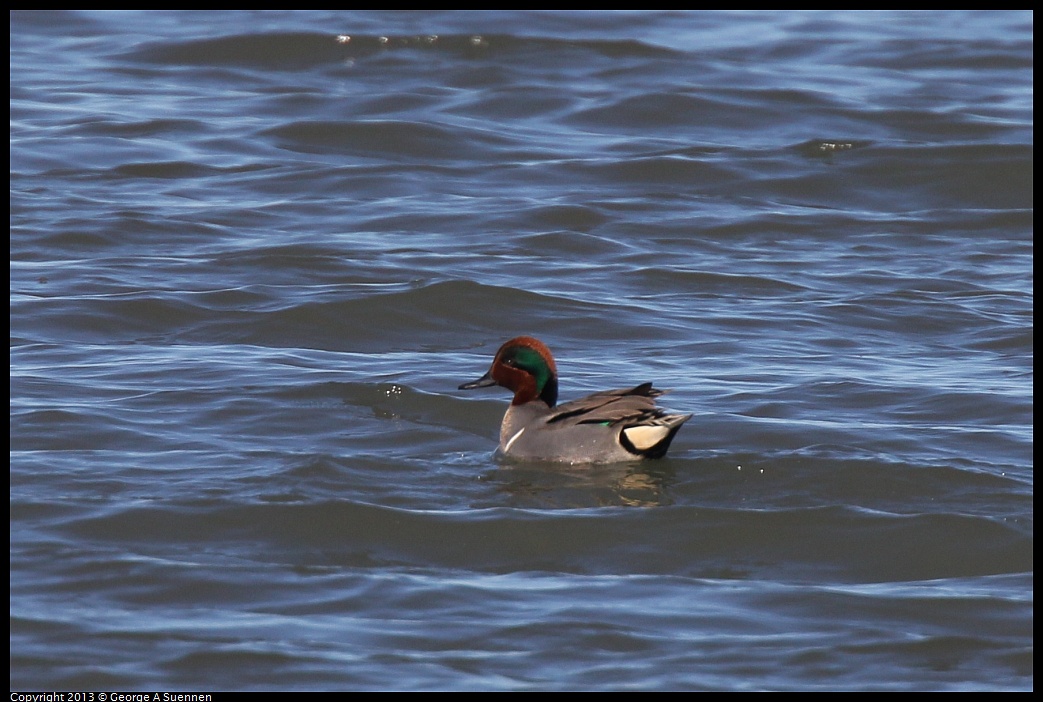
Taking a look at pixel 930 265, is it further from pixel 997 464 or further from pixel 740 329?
pixel 997 464

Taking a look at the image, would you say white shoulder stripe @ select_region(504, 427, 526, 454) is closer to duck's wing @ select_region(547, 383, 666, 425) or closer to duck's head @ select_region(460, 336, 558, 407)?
duck's wing @ select_region(547, 383, 666, 425)

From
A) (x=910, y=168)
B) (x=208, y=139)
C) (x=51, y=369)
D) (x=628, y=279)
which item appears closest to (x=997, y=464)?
(x=628, y=279)

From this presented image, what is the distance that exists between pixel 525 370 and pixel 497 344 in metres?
2.07

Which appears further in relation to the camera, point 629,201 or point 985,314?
point 629,201

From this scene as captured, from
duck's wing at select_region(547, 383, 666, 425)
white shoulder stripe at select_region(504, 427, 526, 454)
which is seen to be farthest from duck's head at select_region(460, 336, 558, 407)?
duck's wing at select_region(547, 383, 666, 425)

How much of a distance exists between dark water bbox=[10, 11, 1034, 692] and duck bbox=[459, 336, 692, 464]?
0.42ft

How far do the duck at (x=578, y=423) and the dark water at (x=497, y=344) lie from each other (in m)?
0.13

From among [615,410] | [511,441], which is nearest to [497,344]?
[511,441]

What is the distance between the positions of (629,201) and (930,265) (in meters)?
2.87

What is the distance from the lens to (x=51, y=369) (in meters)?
9.76

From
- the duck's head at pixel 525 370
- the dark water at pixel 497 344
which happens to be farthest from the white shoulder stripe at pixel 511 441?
the duck's head at pixel 525 370

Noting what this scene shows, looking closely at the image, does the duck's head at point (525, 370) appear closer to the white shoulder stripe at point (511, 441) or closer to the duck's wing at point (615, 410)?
the white shoulder stripe at point (511, 441)

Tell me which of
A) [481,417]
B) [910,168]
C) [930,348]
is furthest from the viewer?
[910,168]

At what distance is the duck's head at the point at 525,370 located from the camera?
874cm
